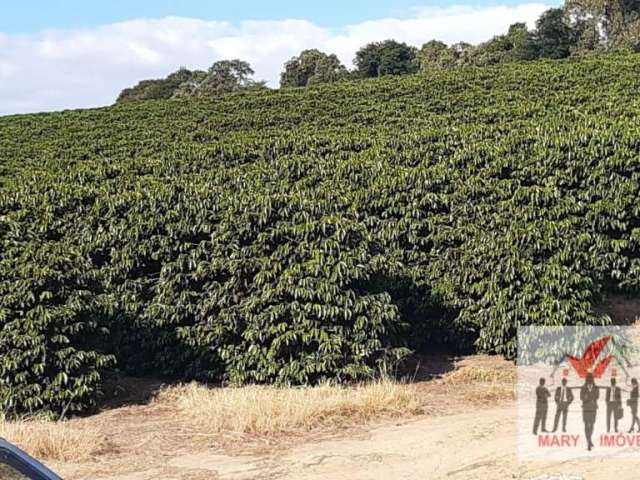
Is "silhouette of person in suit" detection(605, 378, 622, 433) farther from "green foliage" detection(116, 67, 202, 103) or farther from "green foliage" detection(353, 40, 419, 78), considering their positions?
"green foliage" detection(116, 67, 202, 103)

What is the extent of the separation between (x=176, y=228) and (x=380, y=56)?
4283cm

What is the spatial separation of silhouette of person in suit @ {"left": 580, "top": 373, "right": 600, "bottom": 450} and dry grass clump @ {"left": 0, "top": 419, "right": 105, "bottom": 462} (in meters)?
4.09

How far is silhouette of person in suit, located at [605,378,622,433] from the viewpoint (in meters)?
7.34

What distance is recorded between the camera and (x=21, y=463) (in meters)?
3.34

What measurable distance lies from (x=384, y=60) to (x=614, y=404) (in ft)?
143

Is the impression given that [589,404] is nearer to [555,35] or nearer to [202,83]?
[555,35]

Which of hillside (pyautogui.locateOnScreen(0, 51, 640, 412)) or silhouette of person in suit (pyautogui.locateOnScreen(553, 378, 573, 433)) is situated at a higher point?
hillside (pyautogui.locateOnScreen(0, 51, 640, 412))

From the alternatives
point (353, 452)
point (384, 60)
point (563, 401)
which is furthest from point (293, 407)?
point (384, 60)

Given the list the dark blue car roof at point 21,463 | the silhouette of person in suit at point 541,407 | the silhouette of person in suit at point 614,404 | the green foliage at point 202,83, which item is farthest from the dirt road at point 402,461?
the green foliage at point 202,83

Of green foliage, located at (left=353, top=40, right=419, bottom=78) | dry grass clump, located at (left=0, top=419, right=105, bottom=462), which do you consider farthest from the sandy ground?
green foliage, located at (left=353, top=40, right=419, bottom=78)

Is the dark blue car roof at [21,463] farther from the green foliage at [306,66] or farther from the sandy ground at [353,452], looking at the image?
the green foliage at [306,66]

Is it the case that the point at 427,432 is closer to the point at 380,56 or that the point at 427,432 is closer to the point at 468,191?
the point at 468,191

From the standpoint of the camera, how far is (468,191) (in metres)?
10.8

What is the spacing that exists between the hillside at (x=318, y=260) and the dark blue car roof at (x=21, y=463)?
5.41 metres
